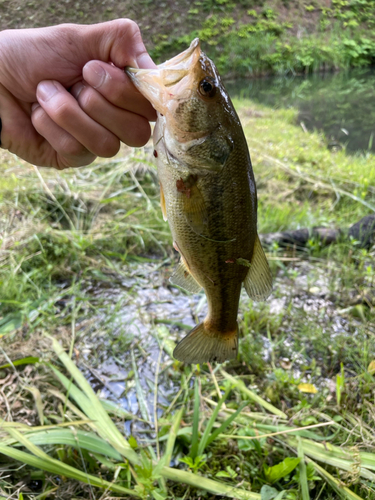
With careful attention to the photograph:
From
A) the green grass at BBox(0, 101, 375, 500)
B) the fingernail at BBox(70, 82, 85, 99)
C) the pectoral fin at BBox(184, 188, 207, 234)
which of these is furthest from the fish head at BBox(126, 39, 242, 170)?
the green grass at BBox(0, 101, 375, 500)

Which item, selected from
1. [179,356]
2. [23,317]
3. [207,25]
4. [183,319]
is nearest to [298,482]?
[179,356]

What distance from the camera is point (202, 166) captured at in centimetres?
120

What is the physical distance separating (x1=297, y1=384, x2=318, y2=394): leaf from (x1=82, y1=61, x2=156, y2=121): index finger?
166cm

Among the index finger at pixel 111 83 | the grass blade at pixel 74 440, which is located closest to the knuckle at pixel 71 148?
the index finger at pixel 111 83

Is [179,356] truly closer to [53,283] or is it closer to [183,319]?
[183,319]

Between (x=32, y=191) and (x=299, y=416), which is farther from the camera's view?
(x=32, y=191)

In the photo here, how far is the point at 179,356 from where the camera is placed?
4.25 ft

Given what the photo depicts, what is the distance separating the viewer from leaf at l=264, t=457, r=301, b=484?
4.82ft

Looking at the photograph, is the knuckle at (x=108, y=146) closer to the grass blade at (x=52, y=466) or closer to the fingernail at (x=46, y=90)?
the fingernail at (x=46, y=90)

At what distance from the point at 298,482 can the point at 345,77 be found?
1439 centimetres

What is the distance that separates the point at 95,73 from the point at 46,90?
0.70ft

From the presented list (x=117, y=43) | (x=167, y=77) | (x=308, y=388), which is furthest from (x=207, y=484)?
(x=117, y=43)

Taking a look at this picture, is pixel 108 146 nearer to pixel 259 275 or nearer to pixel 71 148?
pixel 71 148

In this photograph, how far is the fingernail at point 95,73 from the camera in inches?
51.0
